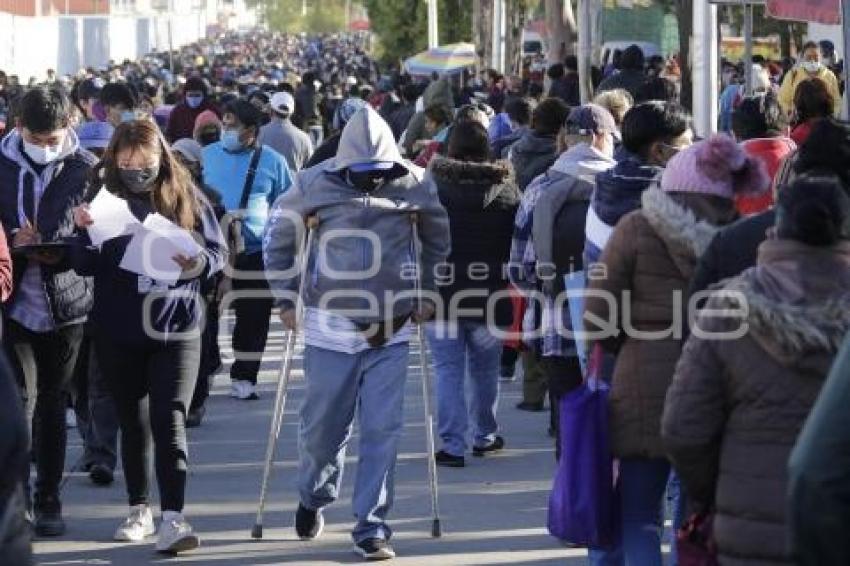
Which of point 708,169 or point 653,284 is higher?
point 708,169

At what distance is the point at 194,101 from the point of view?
65.2 ft

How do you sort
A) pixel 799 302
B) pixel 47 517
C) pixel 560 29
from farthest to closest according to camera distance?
1. pixel 560 29
2. pixel 47 517
3. pixel 799 302

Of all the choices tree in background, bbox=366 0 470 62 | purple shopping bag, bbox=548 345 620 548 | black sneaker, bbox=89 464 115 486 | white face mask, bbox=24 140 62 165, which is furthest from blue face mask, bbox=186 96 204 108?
tree in background, bbox=366 0 470 62

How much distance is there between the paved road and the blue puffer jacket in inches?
61.4

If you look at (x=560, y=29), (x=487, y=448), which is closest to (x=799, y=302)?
(x=487, y=448)

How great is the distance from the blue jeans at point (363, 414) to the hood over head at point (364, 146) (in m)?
0.75

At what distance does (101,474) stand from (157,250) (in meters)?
2.02

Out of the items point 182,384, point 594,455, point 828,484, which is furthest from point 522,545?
point 828,484

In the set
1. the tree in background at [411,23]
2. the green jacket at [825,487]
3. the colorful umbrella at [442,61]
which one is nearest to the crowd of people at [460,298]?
the green jacket at [825,487]

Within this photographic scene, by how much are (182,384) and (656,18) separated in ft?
133

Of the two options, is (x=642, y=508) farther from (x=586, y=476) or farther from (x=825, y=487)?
(x=825, y=487)

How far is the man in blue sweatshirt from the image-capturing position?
1320 cm

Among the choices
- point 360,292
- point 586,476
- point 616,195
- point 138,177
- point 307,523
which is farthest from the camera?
point 307,523

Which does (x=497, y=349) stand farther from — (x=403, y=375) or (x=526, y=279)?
(x=403, y=375)
